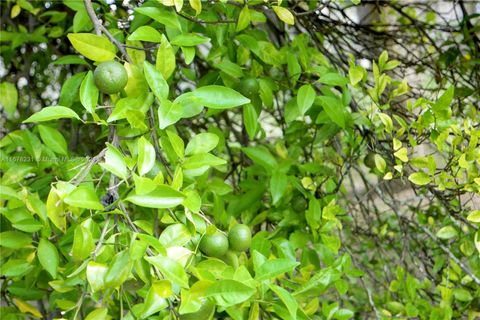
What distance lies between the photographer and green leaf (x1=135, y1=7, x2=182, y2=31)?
792mm

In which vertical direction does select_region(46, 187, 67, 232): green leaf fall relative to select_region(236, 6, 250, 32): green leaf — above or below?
below

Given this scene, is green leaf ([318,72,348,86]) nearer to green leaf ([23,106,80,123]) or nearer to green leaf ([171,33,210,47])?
green leaf ([171,33,210,47])

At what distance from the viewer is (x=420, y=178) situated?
0.92 m

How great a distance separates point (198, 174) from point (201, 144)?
4cm

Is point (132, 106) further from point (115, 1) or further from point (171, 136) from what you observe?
point (115, 1)

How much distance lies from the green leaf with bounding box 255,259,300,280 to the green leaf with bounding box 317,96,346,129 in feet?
1.18

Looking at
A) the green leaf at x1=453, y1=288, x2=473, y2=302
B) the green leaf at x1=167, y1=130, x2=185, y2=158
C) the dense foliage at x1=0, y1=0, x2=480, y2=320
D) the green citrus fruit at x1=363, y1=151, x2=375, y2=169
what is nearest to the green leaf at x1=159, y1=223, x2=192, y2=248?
the dense foliage at x1=0, y1=0, x2=480, y2=320

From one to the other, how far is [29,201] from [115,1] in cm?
40

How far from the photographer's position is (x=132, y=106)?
0.73m

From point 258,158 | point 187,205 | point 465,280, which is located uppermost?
point 187,205

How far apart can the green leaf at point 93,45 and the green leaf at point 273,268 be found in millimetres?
330

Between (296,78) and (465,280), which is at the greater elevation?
(296,78)

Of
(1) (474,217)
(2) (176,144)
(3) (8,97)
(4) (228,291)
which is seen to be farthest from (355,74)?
(3) (8,97)

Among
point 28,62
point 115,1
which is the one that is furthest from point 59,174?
point 28,62
